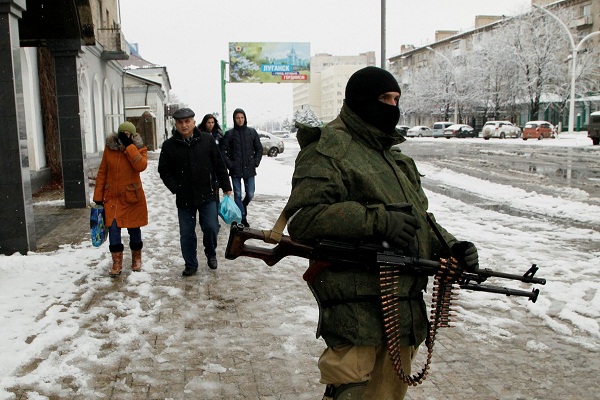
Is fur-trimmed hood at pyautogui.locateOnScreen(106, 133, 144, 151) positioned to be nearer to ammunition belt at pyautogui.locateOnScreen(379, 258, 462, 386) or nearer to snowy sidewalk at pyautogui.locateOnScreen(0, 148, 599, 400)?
snowy sidewalk at pyautogui.locateOnScreen(0, 148, 599, 400)

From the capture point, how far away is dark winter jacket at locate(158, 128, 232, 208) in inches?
246

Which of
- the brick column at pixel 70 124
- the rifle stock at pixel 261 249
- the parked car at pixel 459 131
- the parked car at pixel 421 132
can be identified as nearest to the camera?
the rifle stock at pixel 261 249

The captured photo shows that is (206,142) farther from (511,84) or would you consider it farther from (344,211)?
(511,84)

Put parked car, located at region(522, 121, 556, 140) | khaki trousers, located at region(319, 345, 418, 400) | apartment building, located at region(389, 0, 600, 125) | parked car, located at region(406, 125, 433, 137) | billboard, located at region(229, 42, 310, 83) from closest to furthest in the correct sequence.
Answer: khaki trousers, located at region(319, 345, 418, 400)
billboard, located at region(229, 42, 310, 83)
parked car, located at region(522, 121, 556, 140)
apartment building, located at region(389, 0, 600, 125)
parked car, located at region(406, 125, 433, 137)

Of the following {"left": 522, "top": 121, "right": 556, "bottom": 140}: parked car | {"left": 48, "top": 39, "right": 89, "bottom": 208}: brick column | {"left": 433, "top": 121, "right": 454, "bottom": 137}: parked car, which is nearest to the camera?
{"left": 48, "top": 39, "right": 89, "bottom": 208}: brick column

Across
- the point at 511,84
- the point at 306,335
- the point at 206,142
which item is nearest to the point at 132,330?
the point at 306,335

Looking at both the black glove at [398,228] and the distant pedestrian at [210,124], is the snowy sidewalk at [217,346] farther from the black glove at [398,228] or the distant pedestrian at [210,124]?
the distant pedestrian at [210,124]

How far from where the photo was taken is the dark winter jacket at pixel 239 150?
29.7 ft

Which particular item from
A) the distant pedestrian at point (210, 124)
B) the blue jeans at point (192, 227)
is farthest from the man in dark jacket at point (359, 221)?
the distant pedestrian at point (210, 124)

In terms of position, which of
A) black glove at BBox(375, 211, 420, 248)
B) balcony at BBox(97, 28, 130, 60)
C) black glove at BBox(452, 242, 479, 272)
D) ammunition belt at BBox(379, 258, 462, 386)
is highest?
balcony at BBox(97, 28, 130, 60)

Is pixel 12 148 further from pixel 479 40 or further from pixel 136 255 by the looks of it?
pixel 479 40

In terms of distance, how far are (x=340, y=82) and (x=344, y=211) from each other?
133920 mm

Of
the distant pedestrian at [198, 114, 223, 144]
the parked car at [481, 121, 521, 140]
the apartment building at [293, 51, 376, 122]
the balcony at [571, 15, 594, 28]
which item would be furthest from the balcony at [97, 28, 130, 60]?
the apartment building at [293, 51, 376, 122]

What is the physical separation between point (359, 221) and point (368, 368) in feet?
2.08
